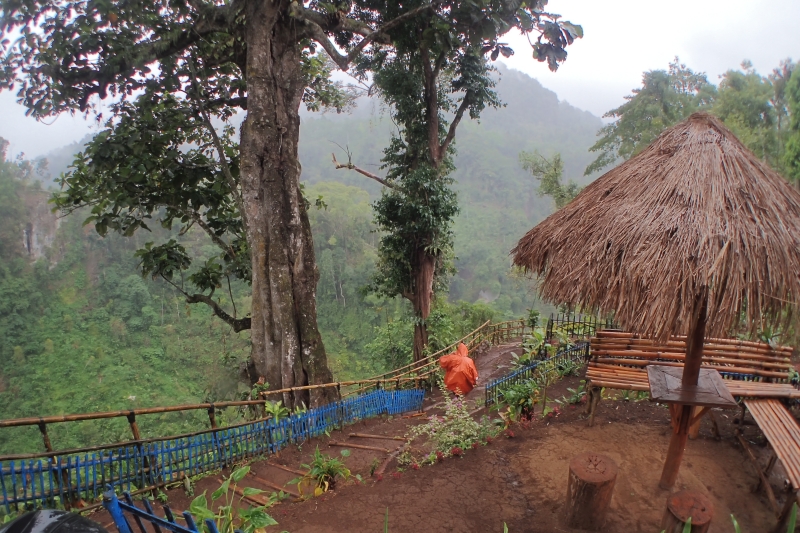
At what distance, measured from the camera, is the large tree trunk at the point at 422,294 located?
12.9m

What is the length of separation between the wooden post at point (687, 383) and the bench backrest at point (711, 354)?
1.80 meters

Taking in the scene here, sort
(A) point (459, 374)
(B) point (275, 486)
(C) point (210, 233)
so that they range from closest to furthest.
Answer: (B) point (275, 486) < (A) point (459, 374) < (C) point (210, 233)

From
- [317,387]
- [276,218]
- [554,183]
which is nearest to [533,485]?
[317,387]

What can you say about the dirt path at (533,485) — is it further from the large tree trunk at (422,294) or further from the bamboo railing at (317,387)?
the large tree trunk at (422,294)

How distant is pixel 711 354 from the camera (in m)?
5.88

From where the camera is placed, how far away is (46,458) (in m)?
4.17

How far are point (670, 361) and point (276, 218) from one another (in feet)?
20.3

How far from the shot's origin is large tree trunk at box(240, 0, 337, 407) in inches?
298

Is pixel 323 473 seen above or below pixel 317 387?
below

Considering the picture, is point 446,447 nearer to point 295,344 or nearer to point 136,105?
point 295,344

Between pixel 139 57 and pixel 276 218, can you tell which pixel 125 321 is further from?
pixel 276 218

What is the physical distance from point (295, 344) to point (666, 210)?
590 cm

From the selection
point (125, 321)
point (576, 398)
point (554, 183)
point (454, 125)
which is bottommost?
point (125, 321)

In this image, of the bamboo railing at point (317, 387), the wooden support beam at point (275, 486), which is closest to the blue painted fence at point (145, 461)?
the bamboo railing at point (317, 387)
